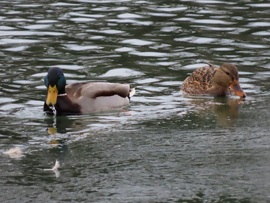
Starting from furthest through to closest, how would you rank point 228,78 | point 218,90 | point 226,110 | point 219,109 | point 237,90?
point 218,90 < point 228,78 < point 237,90 < point 219,109 < point 226,110

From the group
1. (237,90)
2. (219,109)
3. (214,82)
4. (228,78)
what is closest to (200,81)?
(214,82)

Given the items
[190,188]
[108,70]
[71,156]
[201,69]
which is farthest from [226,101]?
[190,188]

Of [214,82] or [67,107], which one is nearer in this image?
[67,107]

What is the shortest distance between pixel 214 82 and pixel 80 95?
6.39ft

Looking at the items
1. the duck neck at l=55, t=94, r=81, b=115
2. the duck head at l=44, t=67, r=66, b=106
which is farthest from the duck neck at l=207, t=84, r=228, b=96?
the duck head at l=44, t=67, r=66, b=106

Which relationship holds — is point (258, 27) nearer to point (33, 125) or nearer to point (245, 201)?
point (33, 125)

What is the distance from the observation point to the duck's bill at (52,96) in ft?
39.1

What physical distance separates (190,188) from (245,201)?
565mm

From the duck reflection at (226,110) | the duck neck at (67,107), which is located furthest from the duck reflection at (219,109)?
the duck neck at (67,107)

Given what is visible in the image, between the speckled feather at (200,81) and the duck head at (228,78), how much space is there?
146mm

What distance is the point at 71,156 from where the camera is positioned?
368 inches

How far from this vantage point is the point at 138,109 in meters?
12.0

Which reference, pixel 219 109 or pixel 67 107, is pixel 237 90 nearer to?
pixel 219 109

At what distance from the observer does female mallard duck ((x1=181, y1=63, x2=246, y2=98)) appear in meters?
13.0
